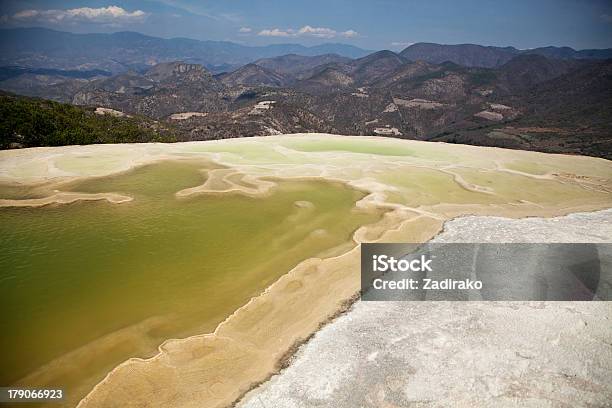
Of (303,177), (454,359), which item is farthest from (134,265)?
(303,177)

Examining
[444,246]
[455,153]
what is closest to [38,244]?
[444,246]

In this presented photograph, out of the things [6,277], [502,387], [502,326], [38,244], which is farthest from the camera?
[38,244]

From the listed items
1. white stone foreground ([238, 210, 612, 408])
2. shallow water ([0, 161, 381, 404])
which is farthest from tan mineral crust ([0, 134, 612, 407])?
shallow water ([0, 161, 381, 404])

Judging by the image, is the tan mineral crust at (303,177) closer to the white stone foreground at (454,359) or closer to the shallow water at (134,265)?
the white stone foreground at (454,359)

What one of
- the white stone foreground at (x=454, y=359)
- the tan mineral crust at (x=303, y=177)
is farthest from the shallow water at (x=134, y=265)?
the white stone foreground at (x=454, y=359)

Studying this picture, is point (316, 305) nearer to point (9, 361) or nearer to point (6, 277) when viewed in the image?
point (9, 361)
